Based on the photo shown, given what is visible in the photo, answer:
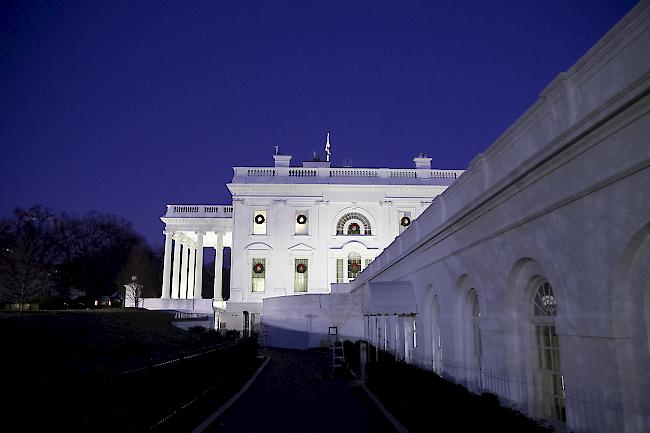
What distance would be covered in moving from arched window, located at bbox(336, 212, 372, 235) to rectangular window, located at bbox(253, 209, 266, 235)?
7.19 m

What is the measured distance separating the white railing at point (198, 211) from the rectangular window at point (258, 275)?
27.4 ft

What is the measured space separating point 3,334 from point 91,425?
11.8 metres

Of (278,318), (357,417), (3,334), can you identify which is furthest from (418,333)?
(278,318)

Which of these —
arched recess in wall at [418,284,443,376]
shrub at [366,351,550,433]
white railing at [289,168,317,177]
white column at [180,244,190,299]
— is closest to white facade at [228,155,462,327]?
white railing at [289,168,317,177]

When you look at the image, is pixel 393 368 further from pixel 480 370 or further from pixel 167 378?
pixel 167 378

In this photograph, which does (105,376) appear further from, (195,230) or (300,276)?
(195,230)

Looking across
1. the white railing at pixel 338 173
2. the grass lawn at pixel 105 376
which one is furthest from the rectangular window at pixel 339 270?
the grass lawn at pixel 105 376

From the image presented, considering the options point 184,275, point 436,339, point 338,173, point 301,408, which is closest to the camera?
point 301,408

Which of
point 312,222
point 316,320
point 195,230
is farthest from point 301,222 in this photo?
point 316,320

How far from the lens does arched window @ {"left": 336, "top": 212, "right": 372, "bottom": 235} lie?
162 feet

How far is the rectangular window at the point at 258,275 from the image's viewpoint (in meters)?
48.2

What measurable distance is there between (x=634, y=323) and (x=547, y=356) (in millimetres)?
2657

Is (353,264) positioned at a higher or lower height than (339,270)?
higher

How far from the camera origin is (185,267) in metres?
57.5
